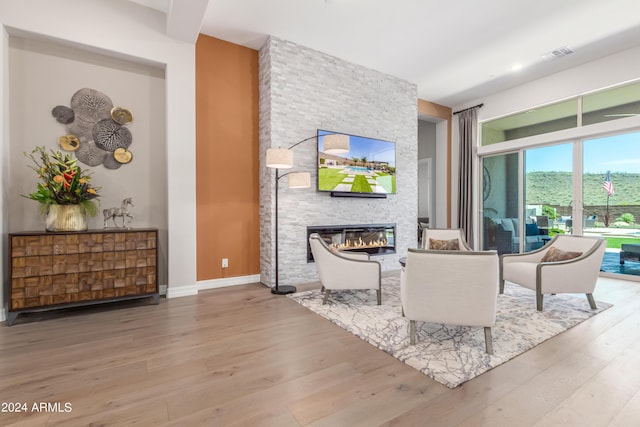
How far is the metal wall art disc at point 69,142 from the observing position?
10.7 ft

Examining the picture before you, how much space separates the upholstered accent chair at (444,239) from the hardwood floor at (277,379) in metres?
1.61

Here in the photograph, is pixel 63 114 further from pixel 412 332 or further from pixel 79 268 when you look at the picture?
pixel 412 332

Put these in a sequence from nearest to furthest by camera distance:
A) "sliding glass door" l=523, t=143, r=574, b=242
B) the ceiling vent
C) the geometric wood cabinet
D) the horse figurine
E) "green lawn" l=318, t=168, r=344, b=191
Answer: the geometric wood cabinet → the horse figurine → the ceiling vent → "green lawn" l=318, t=168, r=344, b=191 → "sliding glass door" l=523, t=143, r=574, b=242

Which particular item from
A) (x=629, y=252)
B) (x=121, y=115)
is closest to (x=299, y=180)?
(x=121, y=115)

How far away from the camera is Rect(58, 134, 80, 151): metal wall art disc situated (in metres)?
3.26

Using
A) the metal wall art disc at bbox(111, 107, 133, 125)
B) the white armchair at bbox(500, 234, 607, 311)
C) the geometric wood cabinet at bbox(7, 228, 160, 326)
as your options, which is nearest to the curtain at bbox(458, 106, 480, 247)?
the white armchair at bbox(500, 234, 607, 311)

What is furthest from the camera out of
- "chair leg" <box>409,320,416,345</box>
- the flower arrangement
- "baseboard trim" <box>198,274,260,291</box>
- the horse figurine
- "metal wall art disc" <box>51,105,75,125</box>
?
"baseboard trim" <box>198,274,260,291</box>

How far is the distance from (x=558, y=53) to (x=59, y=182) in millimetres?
6838

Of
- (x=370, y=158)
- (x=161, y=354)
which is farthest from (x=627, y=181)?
(x=161, y=354)

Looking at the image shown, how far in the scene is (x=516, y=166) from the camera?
19.4 ft

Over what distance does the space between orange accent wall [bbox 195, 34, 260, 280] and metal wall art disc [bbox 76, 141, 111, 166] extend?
1062mm

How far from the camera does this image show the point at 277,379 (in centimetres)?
188

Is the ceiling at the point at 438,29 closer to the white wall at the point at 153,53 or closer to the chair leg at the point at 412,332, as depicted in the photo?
the white wall at the point at 153,53

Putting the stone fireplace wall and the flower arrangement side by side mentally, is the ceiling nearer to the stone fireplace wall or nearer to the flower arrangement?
the stone fireplace wall
